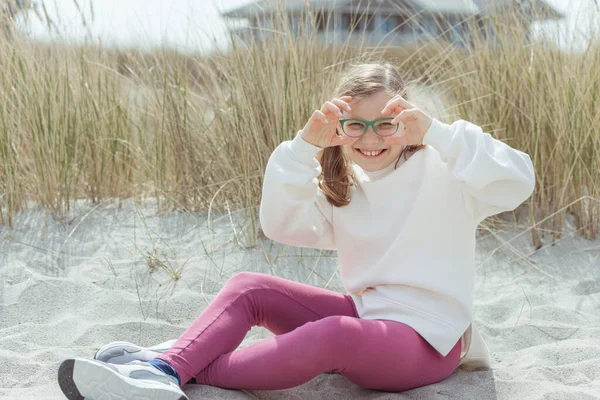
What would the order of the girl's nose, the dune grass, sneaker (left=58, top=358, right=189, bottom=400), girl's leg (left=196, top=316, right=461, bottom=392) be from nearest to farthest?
sneaker (left=58, top=358, right=189, bottom=400) < girl's leg (left=196, top=316, right=461, bottom=392) < the girl's nose < the dune grass

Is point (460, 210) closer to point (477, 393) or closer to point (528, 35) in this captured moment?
point (477, 393)

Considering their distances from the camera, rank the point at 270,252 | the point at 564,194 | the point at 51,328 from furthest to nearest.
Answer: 1. the point at 564,194
2. the point at 270,252
3. the point at 51,328

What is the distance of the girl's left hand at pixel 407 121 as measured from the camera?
2.08 metres

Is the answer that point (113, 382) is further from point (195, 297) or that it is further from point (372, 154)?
point (195, 297)

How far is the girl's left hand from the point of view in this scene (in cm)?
208

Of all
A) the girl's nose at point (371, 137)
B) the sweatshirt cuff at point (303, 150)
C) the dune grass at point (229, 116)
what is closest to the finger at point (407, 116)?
the girl's nose at point (371, 137)

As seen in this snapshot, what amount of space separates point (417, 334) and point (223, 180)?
176cm

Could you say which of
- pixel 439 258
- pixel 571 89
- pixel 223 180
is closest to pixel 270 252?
pixel 223 180

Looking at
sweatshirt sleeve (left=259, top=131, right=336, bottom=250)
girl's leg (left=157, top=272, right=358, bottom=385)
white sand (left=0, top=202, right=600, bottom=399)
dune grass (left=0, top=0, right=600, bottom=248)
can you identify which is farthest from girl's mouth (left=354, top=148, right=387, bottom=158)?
dune grass (left=0, top=0, right=600, bottom=248)

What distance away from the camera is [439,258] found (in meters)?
2.14

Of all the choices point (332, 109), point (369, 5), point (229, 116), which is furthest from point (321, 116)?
point (369, 5)

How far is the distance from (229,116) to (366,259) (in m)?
1.49

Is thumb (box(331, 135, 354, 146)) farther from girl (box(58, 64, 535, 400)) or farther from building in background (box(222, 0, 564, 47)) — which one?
building in background (box(222, 0, 564, 47))

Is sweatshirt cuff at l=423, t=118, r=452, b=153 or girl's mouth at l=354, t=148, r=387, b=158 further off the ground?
sweatshirt cuff at l=423, t=118, r=452, b=153
